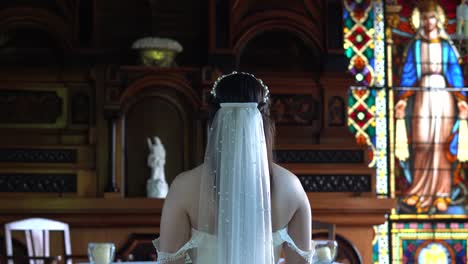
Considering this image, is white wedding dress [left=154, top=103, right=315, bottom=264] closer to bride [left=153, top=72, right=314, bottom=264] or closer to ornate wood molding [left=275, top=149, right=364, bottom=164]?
bride [left=153, top=72, right=314, bottom=264]

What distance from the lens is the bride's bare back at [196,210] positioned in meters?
3.23

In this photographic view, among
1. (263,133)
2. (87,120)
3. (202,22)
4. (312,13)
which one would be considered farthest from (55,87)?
(263,133)

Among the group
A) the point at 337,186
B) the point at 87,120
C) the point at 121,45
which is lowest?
the point at 337,186

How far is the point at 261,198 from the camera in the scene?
334 centimetres

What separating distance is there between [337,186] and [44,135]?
226cm

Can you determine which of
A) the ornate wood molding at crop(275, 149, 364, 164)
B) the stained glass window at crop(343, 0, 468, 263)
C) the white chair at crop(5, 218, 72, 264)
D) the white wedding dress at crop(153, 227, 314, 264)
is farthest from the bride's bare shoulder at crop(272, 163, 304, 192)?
the stained glass window at crop(343, 0, 468, 263)

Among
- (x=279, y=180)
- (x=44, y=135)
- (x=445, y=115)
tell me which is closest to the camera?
(x=279, y=180)

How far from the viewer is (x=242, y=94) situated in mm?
3291

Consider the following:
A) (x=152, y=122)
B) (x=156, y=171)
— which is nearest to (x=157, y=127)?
(x=152, y=122)

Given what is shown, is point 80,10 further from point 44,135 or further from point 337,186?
point 337,186

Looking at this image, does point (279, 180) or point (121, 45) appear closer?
point (279, 180)

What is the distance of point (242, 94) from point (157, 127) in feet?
15.6

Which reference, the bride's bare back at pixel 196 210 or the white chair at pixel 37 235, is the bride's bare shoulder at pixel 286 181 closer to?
the bride's bare back at pixel 196 210

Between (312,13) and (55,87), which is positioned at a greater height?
(312,13)
